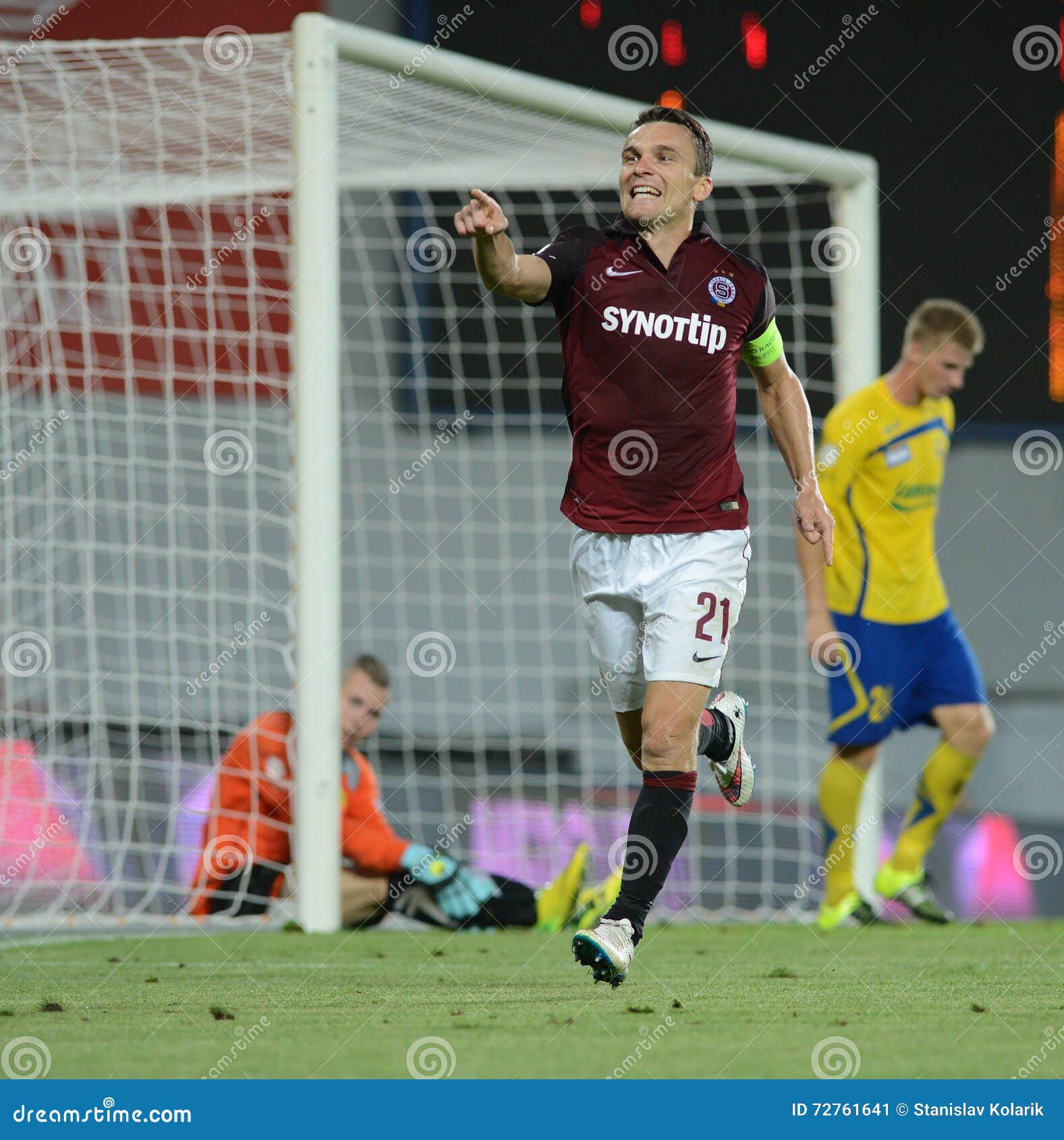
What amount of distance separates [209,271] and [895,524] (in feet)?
8.80

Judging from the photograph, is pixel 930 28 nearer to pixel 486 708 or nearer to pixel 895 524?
pixel 895 524

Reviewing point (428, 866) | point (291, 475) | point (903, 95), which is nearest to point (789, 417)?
point (291, 475)

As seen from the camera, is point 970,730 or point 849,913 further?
point 970,730

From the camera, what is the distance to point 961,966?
4.27m

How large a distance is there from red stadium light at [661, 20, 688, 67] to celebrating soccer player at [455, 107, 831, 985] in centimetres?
380

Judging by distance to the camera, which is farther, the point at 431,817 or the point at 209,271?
the point at 431,817

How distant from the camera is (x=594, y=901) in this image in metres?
5.43

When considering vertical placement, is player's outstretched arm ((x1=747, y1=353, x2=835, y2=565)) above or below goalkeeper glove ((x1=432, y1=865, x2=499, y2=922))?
above

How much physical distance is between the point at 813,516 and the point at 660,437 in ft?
1.32

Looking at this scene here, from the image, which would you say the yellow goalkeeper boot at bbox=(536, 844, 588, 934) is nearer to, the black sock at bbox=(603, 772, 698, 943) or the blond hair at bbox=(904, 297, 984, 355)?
the black sock at bbox=(603, 772, 698, 943)

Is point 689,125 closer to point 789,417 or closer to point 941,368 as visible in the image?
point 789,417

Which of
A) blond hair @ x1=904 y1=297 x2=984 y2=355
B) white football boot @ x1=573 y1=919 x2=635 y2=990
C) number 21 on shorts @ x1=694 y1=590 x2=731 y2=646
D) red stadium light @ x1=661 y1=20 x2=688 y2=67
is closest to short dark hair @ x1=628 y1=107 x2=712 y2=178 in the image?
number 21 on shorts @ x1=694 y1=590 x2=731 y2=646

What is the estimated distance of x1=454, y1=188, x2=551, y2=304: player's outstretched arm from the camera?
328cm

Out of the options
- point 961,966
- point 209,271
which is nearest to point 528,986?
point 961,966
